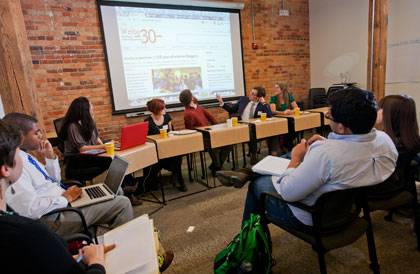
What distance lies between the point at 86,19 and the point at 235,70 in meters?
2.75

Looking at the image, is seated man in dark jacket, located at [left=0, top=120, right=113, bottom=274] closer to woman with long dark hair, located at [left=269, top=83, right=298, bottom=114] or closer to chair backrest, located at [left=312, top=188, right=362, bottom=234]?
chair backrest, located at [left=312, top=188, right=362, bottom=234]

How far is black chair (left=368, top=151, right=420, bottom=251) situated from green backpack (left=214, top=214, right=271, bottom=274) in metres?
0.74

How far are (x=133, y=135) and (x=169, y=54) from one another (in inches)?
99.5

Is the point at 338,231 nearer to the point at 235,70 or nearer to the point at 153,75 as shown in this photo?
the point at 153,75

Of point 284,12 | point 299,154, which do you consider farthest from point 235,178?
point 284,12

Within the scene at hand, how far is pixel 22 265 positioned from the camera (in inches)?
30.4

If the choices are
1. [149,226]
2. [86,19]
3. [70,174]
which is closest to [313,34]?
[86,19]

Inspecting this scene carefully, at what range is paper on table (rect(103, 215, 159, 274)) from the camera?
1003mm

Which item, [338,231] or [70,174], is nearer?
[338,231]

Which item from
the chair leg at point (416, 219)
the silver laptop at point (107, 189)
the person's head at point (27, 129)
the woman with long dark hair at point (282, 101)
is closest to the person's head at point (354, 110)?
the chair leg at point (416, 219)

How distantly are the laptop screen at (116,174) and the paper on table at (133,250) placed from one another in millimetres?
813

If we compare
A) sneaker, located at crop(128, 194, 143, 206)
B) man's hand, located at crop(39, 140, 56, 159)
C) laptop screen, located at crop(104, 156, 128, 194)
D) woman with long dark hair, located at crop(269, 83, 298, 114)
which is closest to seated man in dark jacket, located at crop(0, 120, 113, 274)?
laptop screen, located at crop(104, 156, 128, 194)

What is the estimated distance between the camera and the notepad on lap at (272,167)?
1.73 metres

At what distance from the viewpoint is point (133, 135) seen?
265 centimetres
